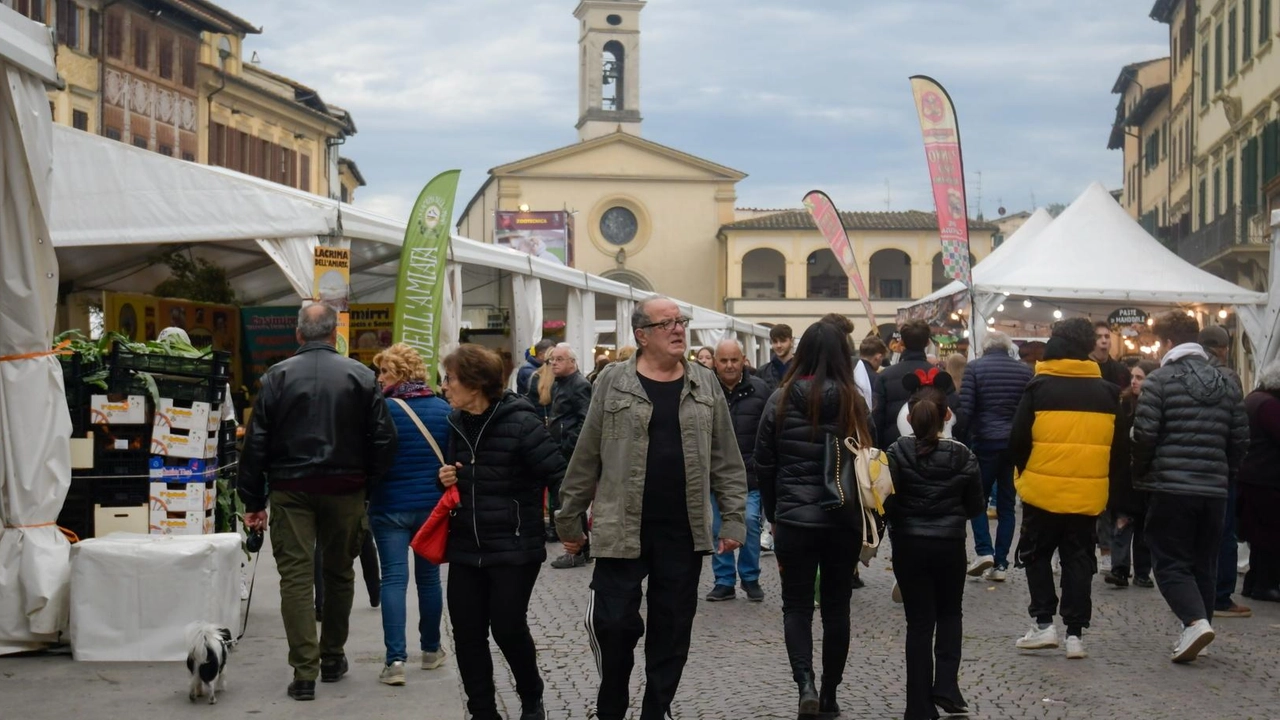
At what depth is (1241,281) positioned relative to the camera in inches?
1252

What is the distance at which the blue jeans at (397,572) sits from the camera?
7047 millimetres

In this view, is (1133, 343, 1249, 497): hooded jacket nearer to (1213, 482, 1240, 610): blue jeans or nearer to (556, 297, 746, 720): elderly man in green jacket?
(1213, 482, 1240, 610): blue jeans

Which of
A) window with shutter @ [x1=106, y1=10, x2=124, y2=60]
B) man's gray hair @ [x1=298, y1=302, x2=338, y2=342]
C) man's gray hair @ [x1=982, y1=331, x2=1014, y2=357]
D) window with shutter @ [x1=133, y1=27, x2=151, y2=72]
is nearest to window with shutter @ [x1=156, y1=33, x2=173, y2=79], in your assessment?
window with shutter @ [x1=133, y1=27, x2=151, y2=72]

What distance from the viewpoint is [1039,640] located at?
7.91 metres

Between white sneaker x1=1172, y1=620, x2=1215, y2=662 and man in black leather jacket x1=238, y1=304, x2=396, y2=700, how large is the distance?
3955mm

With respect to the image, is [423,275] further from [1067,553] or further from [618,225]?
[618,225]

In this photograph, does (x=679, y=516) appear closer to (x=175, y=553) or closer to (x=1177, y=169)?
(x=175, y=553)

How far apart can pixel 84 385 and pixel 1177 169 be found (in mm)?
40245

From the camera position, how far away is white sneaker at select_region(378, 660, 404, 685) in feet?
23.2

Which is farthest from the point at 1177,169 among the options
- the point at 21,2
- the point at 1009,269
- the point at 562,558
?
the point at 562,558

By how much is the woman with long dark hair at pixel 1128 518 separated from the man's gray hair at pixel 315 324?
493cm

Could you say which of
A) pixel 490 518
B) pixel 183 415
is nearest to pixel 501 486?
pixel 490 518

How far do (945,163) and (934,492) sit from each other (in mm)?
13355

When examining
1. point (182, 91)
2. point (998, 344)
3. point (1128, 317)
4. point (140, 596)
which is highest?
point (182, 91)
